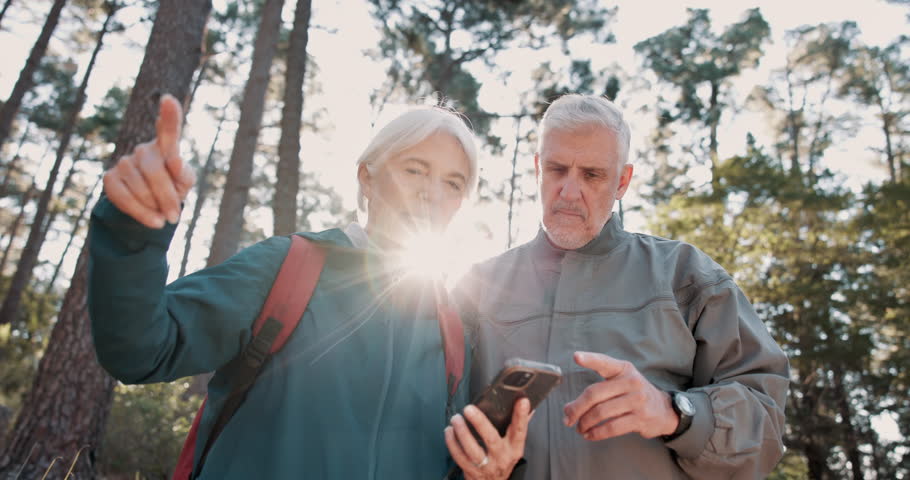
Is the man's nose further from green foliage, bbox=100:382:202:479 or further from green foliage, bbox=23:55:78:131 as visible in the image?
green foliage, bbox=23:55:78:131

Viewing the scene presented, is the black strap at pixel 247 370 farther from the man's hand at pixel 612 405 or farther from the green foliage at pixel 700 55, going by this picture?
the green foliage at pixel 700 55

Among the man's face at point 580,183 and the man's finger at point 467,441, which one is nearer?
the man's finger at point 467,441

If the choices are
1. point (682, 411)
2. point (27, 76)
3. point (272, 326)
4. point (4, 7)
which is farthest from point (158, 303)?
point (4, 7)

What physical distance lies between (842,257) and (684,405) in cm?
1107

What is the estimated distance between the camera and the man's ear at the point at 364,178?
6.81 feet

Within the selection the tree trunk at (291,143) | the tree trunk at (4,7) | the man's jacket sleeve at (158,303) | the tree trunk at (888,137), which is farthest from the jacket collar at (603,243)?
the tree trunk at (888,137)

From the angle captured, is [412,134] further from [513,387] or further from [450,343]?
[513,387]

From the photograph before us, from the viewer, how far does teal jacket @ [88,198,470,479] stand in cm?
109

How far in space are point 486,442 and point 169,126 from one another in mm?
961

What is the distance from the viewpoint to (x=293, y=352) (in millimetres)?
1523

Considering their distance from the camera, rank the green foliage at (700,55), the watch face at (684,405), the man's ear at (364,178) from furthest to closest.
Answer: the green foliage at (700,55) → the man's ear at (364,178) → the watch face at (684,405)

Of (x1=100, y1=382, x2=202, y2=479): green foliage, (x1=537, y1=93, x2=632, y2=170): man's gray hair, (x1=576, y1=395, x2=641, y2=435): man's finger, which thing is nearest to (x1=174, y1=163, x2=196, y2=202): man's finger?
Result: (x1=576, y1=395, x2=641, y2=435): man's finger

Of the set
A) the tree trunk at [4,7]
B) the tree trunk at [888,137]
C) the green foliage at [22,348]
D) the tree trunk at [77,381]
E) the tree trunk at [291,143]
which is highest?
the tree trunk at [888,137]

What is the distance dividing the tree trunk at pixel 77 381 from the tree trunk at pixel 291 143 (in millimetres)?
1862
